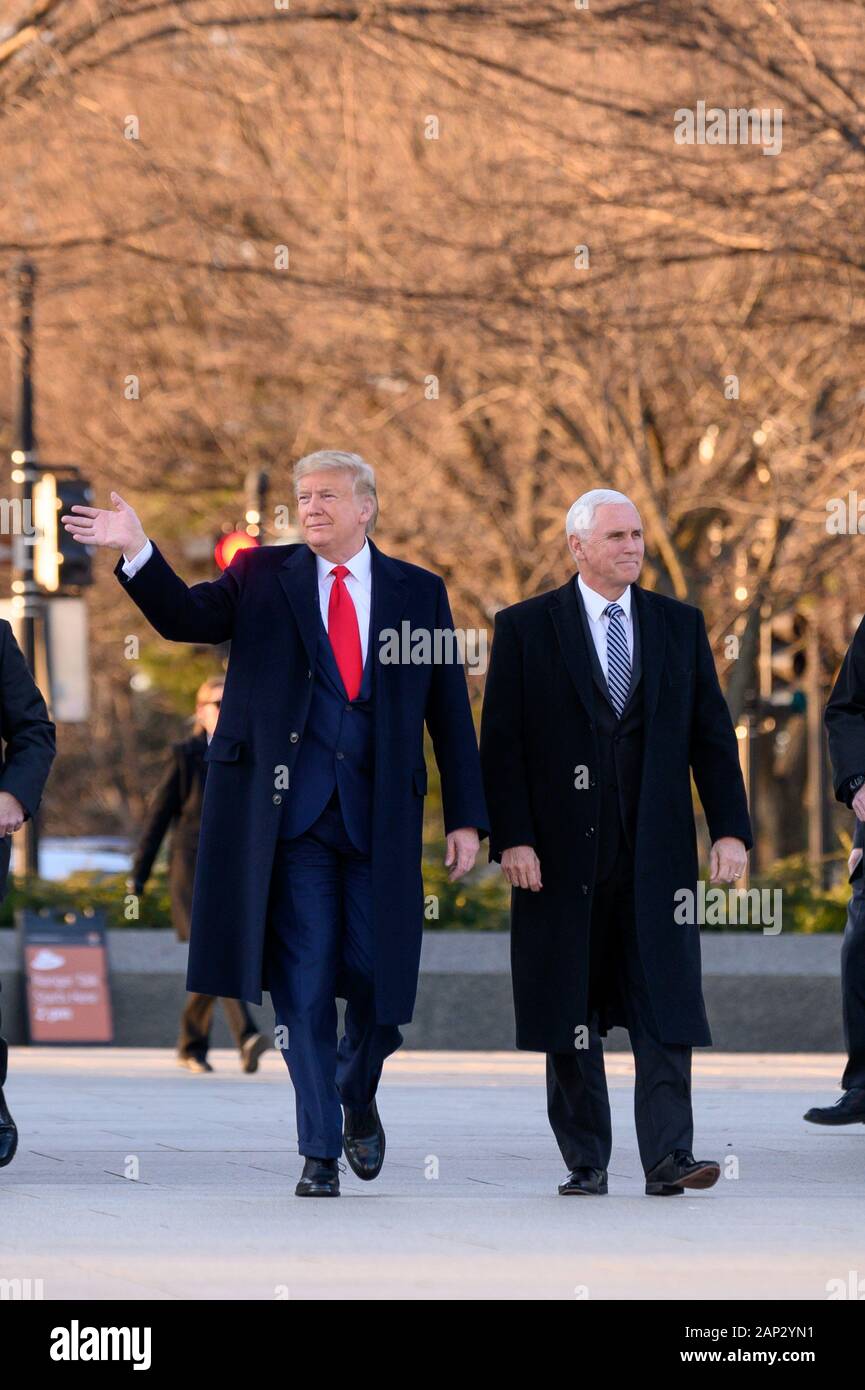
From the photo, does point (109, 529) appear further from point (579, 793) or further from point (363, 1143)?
point (363, 1143)

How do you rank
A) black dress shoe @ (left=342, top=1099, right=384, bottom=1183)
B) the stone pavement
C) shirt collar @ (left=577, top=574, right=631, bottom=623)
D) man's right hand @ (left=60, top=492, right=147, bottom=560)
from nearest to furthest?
the stone pavement, man's right hand @ (left=60, top=492, right=147, bottom=560), black dress shoe @ (left=342, top=1099, right=384, bottom=1183), shirt collar @ (left=577, top=574, right=631, bottom=623)

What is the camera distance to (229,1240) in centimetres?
629

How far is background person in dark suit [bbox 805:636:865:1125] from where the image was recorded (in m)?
8.33

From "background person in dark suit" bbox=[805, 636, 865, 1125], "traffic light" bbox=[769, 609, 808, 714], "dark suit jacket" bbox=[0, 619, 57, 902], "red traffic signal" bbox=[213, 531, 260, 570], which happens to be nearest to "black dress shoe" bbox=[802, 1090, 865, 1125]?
"background person in dark suit" bbox=[805, 636, 865, 1125]

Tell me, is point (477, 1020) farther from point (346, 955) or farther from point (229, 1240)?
point (229, 1240)

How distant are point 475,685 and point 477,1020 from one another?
763 centimetres

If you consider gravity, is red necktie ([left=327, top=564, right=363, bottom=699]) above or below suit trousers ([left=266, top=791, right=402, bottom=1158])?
above

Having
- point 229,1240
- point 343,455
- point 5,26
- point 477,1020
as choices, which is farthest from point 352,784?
point 5,26

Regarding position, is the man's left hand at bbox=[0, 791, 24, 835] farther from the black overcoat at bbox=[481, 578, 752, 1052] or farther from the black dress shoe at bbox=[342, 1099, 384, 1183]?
the black overcoat at bbox=[481, 578, 752, 1052]

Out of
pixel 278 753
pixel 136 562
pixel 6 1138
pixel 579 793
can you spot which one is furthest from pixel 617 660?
pixel 6 1138

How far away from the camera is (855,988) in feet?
29.6

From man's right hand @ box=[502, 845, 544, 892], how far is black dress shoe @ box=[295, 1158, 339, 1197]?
95cm

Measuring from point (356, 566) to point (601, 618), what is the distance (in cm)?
74

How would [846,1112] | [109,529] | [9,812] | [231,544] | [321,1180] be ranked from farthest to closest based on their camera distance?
[231,544], [846,1112], [9,812], [321,1180], [109,529]
